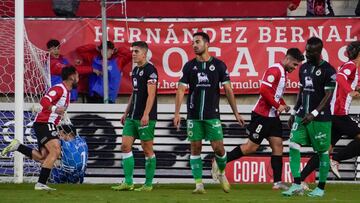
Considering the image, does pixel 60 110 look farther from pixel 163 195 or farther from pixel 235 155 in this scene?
pixel 235 155

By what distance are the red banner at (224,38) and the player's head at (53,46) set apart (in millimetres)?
520

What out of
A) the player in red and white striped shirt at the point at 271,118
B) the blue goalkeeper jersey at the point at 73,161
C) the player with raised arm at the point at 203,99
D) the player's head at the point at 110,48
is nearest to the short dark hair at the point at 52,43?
the player's head at the point at 110,48

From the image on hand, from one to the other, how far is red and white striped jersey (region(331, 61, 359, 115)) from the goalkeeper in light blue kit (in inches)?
163

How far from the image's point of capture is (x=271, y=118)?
18172 mm

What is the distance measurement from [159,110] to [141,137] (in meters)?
3.00

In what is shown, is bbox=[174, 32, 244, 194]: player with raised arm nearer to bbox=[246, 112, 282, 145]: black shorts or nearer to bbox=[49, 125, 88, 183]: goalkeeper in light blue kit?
bbox=[246, 112, 282, 145]: black shorts

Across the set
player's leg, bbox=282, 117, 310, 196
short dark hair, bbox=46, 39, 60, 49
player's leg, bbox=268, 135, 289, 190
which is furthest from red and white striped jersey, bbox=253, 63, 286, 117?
short dark hair, bbox=46, 39, 60, 49

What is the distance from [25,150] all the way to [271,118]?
373 cm

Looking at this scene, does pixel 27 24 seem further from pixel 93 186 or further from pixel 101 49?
pixel 93 186

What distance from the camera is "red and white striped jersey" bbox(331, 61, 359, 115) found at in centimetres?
1762

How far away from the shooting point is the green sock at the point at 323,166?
53.3 ft

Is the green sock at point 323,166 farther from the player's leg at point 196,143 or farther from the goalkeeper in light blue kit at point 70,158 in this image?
the goalkeeper in light blue kit at point 70,158

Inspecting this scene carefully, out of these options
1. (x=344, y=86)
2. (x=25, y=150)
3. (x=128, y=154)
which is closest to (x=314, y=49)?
(x=344, y=86)

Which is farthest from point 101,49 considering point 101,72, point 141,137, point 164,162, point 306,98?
point 306,98
